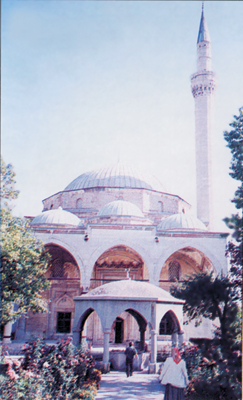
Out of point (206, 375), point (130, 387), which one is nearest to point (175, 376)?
point (206, 375)

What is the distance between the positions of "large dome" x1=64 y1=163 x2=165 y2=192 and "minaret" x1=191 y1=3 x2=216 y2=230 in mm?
3693

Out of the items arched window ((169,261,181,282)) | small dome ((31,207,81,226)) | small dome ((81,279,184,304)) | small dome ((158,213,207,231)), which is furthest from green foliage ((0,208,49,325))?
small dome ((158,213,207,231))

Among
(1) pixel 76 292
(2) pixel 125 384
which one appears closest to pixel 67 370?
(2) pixel 125 384

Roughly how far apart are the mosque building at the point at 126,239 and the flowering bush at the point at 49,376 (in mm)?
5307

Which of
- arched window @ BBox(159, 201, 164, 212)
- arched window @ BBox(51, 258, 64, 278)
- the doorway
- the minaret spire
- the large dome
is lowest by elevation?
the doorway

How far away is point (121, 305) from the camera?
8.73m

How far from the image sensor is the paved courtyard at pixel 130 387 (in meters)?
6.84

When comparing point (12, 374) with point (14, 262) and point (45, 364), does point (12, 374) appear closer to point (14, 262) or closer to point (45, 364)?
point (45, 364)

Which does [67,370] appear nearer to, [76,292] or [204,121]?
[76,292]

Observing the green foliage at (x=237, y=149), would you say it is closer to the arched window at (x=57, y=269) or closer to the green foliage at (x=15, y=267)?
the green foliage at (x=15, y=267)

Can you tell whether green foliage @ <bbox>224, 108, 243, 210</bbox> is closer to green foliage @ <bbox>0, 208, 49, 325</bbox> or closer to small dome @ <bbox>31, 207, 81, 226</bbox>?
green foliage @ <bbox>0, 208, 49, 325</bbox>

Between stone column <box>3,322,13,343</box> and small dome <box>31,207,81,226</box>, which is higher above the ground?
small dome <box>31,207,81,226</box>

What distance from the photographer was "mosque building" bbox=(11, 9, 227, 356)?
16719 millimetres

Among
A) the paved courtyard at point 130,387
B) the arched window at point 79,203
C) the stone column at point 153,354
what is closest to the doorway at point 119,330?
the arched window at point 79,203
